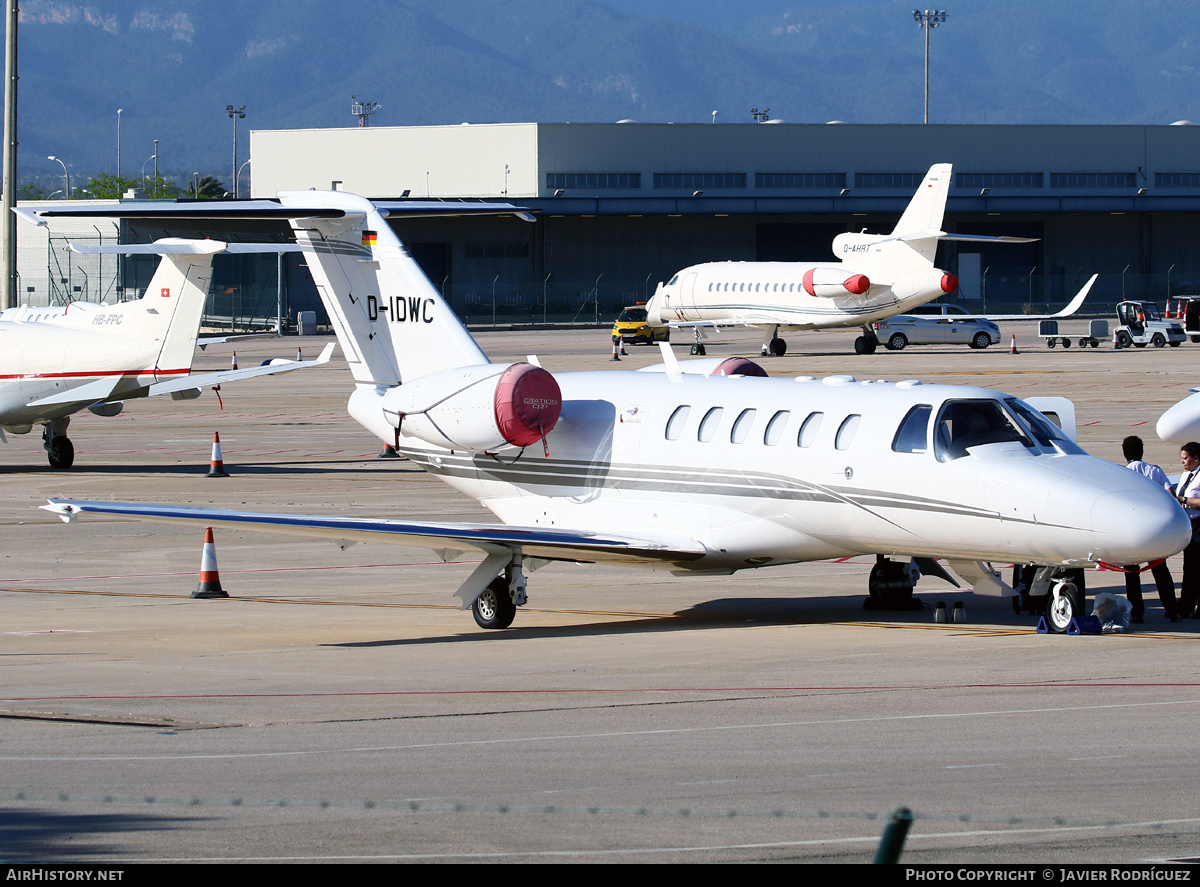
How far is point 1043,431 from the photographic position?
14898mm

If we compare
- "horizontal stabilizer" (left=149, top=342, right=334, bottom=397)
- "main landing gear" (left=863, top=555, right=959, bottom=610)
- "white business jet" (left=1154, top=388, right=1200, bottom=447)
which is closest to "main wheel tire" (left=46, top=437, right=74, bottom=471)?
"horizontal stabilizer" (left=149, top=342, right=334, bottom=397)

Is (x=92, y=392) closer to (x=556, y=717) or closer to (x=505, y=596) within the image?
(x=505, y=596)

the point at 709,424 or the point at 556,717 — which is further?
the point at 709,424

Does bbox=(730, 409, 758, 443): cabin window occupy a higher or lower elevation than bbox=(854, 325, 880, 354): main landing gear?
lower

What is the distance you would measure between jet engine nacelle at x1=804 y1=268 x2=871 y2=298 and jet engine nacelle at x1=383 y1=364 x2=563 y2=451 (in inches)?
1766

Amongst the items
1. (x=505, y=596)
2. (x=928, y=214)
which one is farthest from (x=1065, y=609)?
(x=928, y=214)

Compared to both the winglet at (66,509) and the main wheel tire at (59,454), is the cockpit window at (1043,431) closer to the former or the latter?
the winglet at (66,509)

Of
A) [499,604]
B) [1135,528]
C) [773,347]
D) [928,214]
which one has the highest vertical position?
[928,214]

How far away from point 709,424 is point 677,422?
1.40ft

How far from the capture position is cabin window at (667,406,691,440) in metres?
16.8

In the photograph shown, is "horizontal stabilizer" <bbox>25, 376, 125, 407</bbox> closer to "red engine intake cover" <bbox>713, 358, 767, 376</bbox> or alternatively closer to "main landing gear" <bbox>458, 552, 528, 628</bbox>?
"red engine intake cover" <bbox>713, 358, 767, 376</bbox>

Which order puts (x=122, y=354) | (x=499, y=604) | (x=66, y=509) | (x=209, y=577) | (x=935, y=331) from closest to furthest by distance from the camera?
(x=66, y=509) → (x=499, y=604) → (x=209, y=577) → (x=122, y=354) → (x=935, y=331)

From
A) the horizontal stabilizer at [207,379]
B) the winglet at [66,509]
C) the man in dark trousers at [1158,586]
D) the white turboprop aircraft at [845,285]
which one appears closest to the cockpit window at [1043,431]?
the man in dark trousers at [1158,586]
